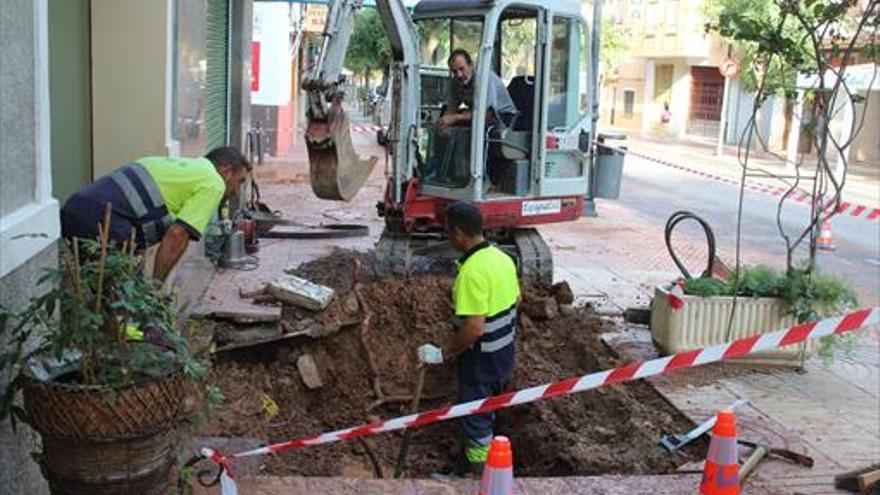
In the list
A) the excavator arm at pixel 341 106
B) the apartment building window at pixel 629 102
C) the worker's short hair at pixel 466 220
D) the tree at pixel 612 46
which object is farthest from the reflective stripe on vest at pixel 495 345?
the apartment building window at pixel 629 102

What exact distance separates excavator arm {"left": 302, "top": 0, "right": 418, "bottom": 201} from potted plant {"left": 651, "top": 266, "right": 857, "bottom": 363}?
316 centimetres

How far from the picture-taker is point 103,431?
3021 millimetres

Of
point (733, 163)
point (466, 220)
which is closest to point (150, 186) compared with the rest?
point (466, 220)

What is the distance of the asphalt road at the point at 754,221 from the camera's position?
13.3m

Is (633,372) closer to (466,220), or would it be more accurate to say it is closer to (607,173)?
(466,220)

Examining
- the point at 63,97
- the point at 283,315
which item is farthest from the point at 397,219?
the point at 63,97

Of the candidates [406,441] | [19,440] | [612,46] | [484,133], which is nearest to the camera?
[19,440]

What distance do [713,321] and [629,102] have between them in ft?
155

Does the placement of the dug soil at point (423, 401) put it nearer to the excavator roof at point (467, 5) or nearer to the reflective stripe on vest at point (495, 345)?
the reflective stripe on vest at point (495, 345)

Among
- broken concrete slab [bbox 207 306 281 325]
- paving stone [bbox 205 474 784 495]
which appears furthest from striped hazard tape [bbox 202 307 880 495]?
broken concrete slab [bbox 207 306 281 325]

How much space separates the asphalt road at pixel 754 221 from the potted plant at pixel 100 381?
380 inches

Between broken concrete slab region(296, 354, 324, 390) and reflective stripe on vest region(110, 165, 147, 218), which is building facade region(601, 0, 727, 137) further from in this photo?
reflective stripe on vest region(110, 165, 147, 218)

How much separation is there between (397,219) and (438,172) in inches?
25.5

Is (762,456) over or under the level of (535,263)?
under
